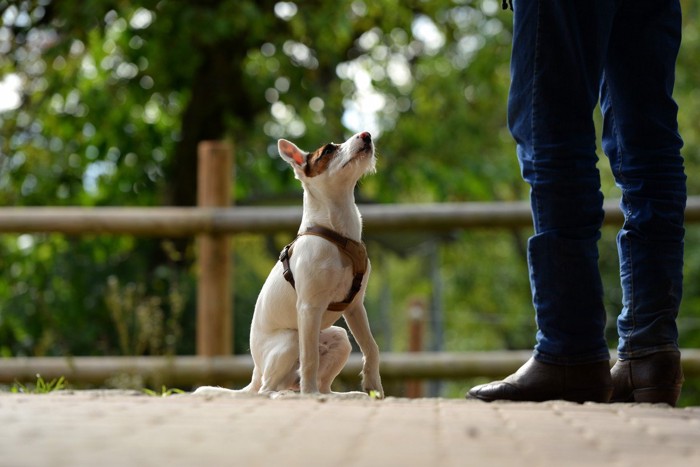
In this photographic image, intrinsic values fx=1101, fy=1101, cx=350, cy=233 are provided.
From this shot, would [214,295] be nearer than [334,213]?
No

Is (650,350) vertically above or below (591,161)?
below

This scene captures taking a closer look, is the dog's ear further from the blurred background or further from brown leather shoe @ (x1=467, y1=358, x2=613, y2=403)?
the blurred background

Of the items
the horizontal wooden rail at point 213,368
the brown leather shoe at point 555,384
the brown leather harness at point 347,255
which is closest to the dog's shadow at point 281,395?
the brown leather harness at point 347,255

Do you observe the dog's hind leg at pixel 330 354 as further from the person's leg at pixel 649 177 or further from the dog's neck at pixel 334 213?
the person's leg at pixel 649 177

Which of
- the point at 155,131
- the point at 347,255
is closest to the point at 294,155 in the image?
the point at 347,255

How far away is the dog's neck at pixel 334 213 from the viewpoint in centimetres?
317

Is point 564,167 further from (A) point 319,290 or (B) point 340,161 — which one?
(A) point 319,290

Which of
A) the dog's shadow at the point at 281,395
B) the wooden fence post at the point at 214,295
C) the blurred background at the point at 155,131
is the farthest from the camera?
the blurred background at the point at 155,131

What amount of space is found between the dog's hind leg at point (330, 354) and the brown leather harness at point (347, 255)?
5.1 inches

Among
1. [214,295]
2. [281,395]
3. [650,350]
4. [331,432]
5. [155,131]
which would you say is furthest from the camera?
[155,131]

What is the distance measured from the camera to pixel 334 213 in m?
3.18

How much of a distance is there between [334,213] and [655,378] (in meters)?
1.04

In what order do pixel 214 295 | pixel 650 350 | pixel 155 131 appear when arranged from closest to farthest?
pixel 650 350, pixel 214 295, pixel 155 131

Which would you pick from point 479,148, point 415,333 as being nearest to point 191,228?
point 415,333
